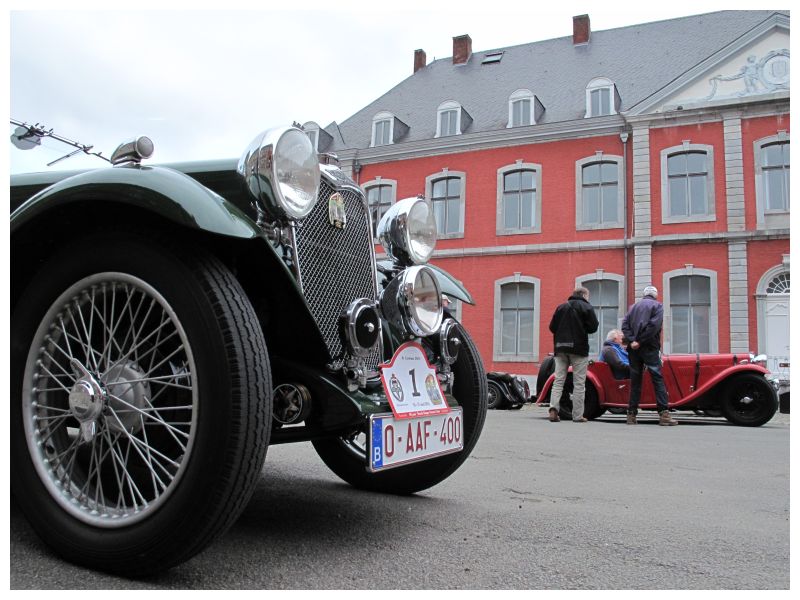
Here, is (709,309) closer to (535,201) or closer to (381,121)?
(535,201)

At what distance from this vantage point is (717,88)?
1798cm

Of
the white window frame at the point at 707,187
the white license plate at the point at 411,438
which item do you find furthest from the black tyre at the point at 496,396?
the white window frame at the point at 707,187

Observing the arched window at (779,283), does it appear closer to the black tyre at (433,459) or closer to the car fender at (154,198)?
the black tyre at (433,459)

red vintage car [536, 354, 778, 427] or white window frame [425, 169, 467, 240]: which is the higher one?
white window frame [425, 169, 467, 240]

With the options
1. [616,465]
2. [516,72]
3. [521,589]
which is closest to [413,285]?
[521,589]

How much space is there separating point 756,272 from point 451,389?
55.2 ft

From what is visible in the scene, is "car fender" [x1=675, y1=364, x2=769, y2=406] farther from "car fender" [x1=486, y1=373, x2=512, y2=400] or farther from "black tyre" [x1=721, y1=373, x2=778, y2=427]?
"car fender" [x1=486, y1=373, x2=512, y2=400]

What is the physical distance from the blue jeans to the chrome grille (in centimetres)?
611

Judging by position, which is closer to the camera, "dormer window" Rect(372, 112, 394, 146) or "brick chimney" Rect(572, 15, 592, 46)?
"dormer window" Rect(372, 112, 394, 146)

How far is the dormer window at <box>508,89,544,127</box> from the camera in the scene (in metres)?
20.5

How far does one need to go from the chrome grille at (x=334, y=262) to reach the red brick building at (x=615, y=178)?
661 inches

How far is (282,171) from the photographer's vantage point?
2.14 meters

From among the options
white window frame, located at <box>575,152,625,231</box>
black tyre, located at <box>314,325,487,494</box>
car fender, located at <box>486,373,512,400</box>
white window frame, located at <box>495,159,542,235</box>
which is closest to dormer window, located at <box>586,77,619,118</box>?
white window frame, located at <box>575,152,625,231</box>
